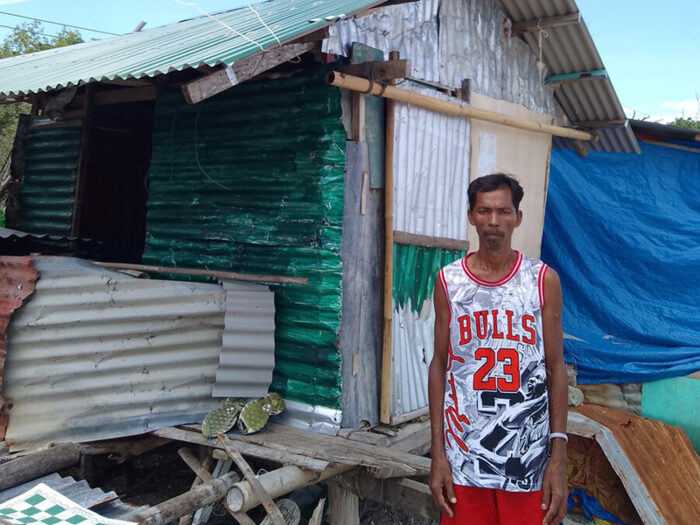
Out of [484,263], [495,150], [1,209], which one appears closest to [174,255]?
[495,150]

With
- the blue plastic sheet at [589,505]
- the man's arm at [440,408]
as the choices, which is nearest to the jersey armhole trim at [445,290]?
the man's arm at [440,408]

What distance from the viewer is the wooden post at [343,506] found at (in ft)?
15.2

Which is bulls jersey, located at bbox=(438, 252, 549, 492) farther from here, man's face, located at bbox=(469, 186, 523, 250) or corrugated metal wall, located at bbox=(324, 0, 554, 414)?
corrugated metal wall, located at bbox=(324, 0, 554, 414)

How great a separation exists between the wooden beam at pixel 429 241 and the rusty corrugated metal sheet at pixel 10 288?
264 centimetres

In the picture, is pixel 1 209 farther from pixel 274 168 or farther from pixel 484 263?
pixel 484 263

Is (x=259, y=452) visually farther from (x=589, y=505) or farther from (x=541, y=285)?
(x=589, y=505)

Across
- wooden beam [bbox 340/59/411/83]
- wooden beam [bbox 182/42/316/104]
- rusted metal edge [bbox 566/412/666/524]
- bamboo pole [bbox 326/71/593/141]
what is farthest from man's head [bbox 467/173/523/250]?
rusted metal edge [bbox 566/412/666/524]

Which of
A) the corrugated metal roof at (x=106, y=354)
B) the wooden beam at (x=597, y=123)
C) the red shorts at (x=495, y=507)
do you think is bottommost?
the red shorts at (x=495, y=507)

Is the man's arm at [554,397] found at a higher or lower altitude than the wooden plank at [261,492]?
higher

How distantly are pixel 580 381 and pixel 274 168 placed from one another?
4288 millimetres

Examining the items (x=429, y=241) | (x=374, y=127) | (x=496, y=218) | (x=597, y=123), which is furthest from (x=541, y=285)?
(x=597, y=123)

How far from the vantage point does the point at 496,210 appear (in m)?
2.77

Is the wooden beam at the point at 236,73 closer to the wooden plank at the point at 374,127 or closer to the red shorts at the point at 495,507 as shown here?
the wooden plank at the point at 374,127

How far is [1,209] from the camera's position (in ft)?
32.0
